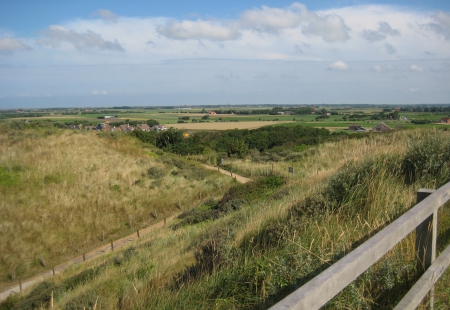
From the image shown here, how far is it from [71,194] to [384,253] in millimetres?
19240

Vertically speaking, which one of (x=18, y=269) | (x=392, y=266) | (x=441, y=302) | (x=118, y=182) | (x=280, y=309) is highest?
(x=280, y=309)

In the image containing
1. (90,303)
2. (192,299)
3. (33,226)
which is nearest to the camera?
(192,299)

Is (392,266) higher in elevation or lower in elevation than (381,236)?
lower

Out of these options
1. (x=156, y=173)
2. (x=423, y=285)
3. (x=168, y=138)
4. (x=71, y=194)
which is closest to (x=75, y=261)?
(x=71, y=194)

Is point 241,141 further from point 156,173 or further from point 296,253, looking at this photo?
point 296,253

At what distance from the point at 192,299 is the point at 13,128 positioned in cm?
2944

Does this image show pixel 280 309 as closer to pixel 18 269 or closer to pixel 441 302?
pixel 441 302

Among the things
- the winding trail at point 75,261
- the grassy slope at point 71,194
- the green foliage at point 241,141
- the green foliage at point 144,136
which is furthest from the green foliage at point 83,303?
the green foliage at point 144,136

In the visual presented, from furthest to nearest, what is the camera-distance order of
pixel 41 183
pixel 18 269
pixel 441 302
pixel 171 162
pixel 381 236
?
1. pixel 171 162
2. pixel 41 183
3. pixel 18 269
4. pixel 441 302
5. pixel 381 236

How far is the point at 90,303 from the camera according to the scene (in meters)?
5.13

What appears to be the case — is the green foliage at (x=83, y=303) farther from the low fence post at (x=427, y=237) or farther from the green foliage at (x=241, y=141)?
the green foliage at (x=241, y=141)

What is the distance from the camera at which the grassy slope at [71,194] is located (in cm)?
1526

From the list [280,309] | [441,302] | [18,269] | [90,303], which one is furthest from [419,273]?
[18,269]

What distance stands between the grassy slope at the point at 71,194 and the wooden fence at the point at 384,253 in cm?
1363
